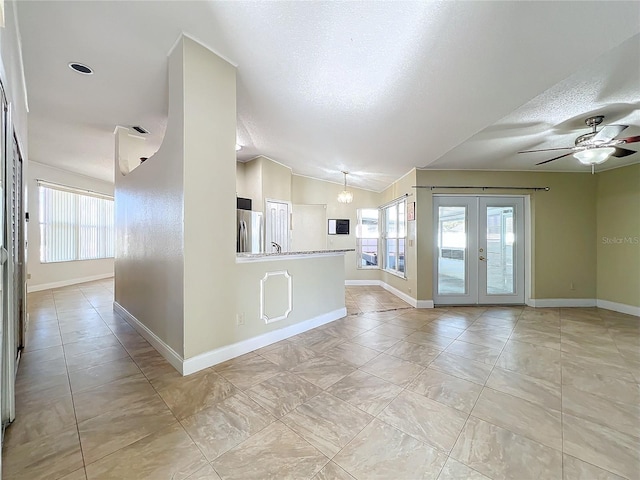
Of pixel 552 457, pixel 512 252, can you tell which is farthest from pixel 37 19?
pixel 512 252

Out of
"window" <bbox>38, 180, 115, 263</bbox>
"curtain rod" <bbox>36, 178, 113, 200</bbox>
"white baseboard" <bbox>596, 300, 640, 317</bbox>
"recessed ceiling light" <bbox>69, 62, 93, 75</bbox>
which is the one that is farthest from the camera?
"window" <bbox>38, 180, 115, 263</bbox>

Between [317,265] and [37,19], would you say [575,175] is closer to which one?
[317,265]

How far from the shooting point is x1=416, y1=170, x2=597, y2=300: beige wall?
191 inches

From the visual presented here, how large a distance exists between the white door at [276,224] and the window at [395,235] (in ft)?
8.15

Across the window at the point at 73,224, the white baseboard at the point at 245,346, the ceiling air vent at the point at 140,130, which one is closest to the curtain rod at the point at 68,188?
the window at the point at 73,224

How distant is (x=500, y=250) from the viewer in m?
4.96

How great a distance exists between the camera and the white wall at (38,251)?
5.77m

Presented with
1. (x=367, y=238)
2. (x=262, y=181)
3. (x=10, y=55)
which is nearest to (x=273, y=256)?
(x=10, y=55)

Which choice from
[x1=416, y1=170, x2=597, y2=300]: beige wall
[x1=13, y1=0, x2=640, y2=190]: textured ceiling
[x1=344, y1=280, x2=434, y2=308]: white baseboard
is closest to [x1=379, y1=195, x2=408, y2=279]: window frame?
[x1=344, y1=280, x2=434, y2=308]: white baseboard

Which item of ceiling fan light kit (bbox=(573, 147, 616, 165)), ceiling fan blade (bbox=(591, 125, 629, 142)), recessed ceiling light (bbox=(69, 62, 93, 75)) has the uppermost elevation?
recessed ceiling light (bbox=(69, 62, 93, 75))

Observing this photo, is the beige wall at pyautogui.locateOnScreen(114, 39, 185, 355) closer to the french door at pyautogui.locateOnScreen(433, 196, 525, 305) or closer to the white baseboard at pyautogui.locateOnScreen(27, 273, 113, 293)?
the white baseboard at pyautogui.locateOnScreen(27, 273, 113, 293)

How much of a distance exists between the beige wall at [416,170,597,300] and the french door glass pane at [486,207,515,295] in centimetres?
34

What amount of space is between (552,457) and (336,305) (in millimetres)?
2783

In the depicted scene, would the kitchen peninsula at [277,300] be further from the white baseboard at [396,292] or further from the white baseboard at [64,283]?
the white baseboard at [64,283]
